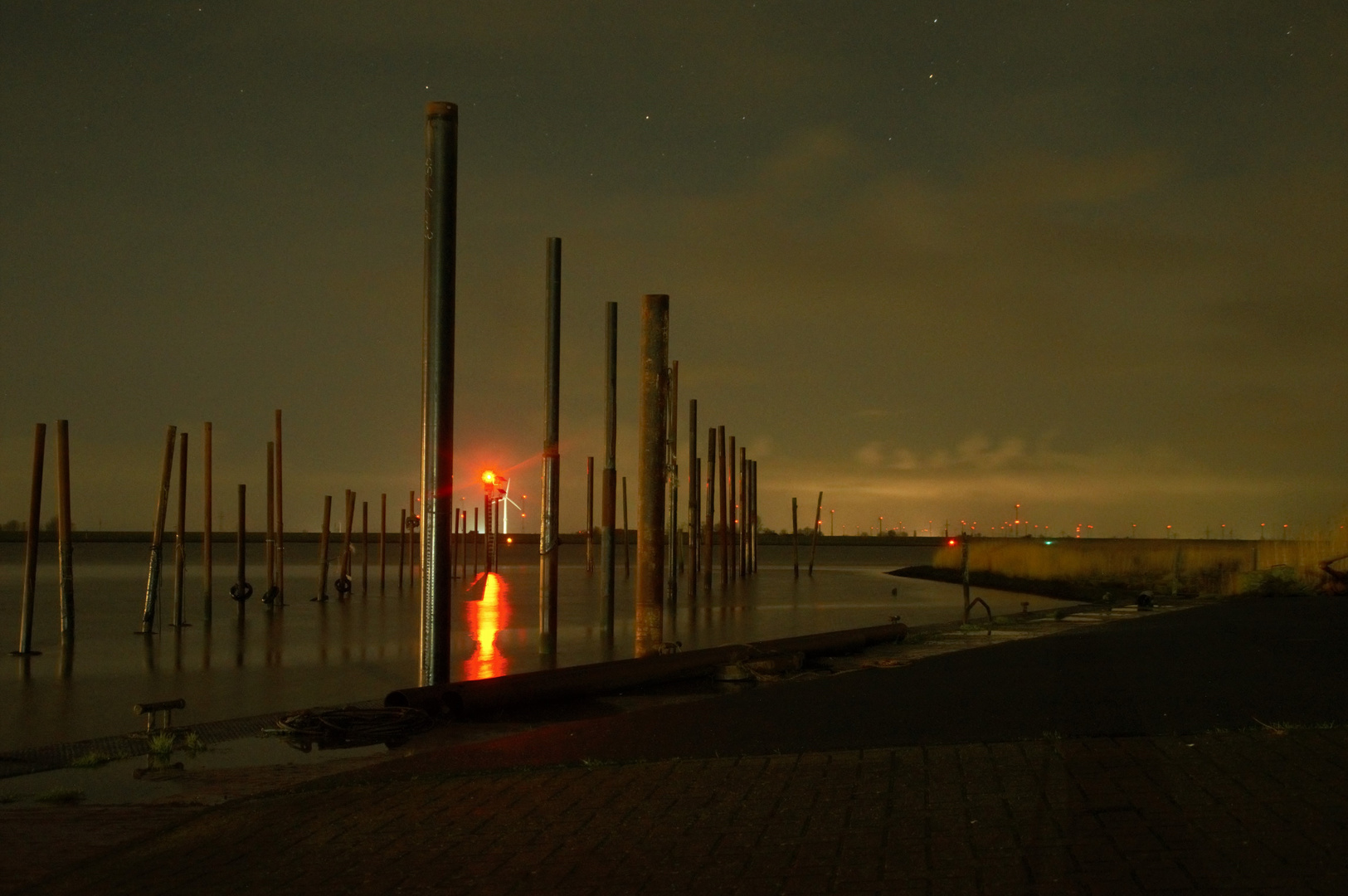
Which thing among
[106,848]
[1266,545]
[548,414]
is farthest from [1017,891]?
[1266,545]

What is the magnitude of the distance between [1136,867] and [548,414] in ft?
41.1

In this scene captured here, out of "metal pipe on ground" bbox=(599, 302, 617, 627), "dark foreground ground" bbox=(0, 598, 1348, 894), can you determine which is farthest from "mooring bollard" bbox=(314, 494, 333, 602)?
"dark foreground ground" bbox=(0, 598, 1348, 894)

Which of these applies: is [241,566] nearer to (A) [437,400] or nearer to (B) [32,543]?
(B) [32,543]

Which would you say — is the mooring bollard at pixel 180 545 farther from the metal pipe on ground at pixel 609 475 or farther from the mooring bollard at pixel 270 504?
the metal pipe on ground at pixel 609 475

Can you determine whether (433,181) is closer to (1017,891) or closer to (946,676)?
(946,676)

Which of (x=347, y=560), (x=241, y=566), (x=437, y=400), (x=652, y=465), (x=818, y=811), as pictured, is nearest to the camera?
(x=818, y=811)

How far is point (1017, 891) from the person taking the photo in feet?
14.7

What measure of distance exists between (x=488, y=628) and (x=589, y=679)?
11.8 metres

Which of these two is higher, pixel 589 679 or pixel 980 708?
pixel 980 708

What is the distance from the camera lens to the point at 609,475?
17578 millimetres

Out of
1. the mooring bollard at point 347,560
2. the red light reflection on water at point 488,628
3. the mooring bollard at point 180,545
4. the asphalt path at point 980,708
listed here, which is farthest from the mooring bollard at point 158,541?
the asphalt path at point 980,708

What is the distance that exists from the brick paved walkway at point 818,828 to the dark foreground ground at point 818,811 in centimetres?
1

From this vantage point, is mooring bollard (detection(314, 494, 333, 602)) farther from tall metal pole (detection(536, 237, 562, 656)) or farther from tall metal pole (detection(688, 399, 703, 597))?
tall metal pole (detection(536, 237, 562, 656))

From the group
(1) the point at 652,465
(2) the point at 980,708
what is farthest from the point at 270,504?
(2) the point at 980,708
